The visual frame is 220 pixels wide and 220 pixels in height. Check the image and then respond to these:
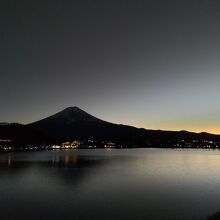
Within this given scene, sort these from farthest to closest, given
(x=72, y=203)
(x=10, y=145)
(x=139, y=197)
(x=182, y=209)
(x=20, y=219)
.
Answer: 1. (x=10, y=145)
2. (x=139, y=197)
3. (x=72, y=203)
4. (x=182, y=209)
5. (x=20, y=219)

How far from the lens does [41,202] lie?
18031 millimetres

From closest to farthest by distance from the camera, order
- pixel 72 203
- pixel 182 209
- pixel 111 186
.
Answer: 1. pixel 182 209
2. pixel 72 203
3. pixel 111 186

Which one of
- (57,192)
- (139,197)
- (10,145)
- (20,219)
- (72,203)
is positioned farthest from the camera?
(10,145)

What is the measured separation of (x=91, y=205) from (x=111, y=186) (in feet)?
24.6

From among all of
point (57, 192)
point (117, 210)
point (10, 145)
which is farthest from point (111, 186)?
point (10, 145)

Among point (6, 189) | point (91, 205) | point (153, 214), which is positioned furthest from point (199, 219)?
point (6, 189)

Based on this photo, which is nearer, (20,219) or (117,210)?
(20,219)

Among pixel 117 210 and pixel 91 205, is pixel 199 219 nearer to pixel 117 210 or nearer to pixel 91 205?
pixel 117 210

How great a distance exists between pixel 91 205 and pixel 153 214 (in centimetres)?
342

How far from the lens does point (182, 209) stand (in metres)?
16.5

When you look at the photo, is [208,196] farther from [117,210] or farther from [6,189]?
[6,189]

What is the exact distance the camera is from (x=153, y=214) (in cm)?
1534

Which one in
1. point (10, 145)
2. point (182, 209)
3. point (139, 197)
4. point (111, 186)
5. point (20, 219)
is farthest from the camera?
point (10, 145)

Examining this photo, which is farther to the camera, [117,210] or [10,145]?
[10,145]
